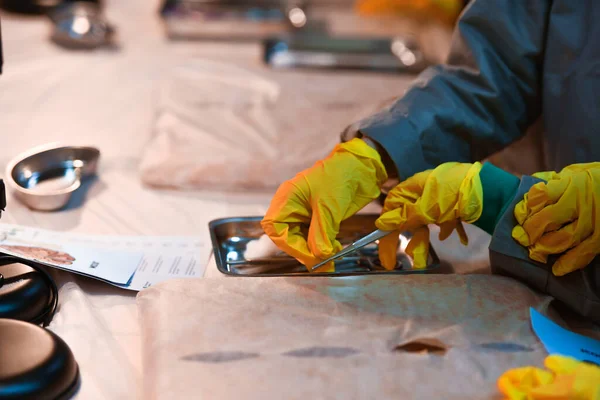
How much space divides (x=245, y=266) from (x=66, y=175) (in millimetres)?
406

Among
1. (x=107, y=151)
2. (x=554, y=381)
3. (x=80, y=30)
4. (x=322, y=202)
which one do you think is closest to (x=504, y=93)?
(x=322, y=202)

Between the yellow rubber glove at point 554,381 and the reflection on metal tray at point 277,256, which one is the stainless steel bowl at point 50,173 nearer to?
the reflection on metal tray at point 277,256

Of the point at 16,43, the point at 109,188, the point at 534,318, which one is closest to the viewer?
the point at 534,318

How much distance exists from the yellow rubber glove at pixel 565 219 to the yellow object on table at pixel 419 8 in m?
1.15

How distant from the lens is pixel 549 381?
0.57m

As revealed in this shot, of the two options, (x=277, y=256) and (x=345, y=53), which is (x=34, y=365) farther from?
(x=345, y=53)

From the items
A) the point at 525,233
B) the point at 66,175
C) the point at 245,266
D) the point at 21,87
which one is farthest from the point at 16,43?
the point at 525,233

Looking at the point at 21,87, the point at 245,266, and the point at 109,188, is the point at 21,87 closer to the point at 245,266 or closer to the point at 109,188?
the point at 109,188

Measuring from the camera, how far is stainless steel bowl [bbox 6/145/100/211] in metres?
0.93

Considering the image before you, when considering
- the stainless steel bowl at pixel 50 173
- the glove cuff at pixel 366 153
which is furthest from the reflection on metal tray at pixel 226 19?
the glove cuff at pixel 366 153

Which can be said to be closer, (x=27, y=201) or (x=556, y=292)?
(x=556, y=292)

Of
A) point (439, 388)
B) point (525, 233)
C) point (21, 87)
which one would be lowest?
point (21, 87)

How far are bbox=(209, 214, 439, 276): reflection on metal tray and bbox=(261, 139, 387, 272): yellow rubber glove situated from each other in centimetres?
4

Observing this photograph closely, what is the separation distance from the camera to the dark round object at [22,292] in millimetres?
667
